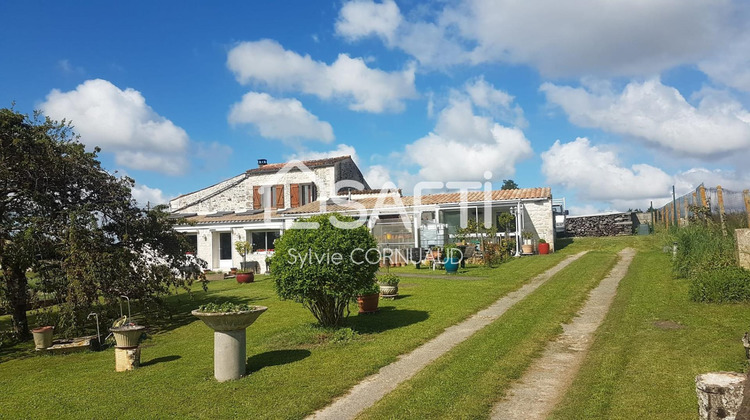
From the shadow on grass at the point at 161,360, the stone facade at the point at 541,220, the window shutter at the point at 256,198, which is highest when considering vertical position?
the window shutter at the point at 256,198

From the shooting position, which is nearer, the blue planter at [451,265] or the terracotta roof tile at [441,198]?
the blue planter at [451,265]

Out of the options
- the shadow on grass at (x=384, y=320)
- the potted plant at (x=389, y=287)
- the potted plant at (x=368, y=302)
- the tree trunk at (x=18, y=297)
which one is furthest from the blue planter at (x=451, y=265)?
the tree trunk at (x=18, y=297)

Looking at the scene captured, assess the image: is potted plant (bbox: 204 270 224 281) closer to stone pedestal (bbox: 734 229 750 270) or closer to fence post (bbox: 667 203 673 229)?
stone pedestal (bbox: 734 229 750 270)

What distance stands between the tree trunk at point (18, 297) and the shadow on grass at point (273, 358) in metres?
7.44

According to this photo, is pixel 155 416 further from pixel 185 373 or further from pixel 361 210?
pixel 361 210

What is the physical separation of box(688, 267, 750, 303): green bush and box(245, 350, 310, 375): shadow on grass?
26.5 feet

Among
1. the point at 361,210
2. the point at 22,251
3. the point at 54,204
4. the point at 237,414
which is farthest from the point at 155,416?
the point at 361,210

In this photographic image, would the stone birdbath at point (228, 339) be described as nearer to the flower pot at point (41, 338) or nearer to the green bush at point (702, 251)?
the flower pot at point (41, 338)

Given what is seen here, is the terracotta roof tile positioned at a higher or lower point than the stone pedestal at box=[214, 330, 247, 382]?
higher

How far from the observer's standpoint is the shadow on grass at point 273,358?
763cm

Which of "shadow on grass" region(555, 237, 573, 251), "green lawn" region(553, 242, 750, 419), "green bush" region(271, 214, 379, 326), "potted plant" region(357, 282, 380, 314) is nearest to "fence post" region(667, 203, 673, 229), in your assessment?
"shadow on grass" region(555, 237, 573, 251)

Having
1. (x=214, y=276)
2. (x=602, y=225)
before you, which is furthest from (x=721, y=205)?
(x=602, y=225)

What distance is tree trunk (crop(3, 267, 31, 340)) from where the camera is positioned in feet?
38.1

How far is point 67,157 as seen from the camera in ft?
39.5
